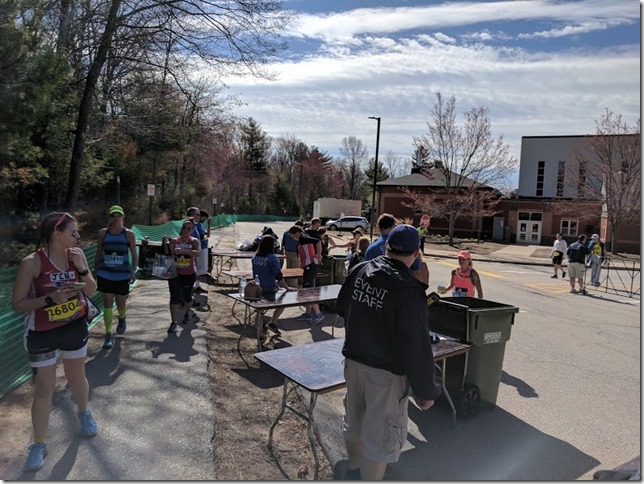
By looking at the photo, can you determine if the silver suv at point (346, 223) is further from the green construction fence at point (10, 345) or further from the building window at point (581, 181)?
the green construction fence at point (10, 345)

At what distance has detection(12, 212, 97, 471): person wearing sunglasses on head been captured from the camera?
11.2 feet

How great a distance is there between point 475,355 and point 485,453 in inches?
38.9

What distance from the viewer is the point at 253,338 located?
24.5 ft

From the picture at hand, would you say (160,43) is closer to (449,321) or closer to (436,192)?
(449,321)

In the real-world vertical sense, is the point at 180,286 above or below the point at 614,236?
below

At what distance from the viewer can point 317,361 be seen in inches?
168

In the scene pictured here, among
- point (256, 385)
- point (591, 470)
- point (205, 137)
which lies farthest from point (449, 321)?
point (205, 137)

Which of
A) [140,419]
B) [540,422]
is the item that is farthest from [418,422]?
[140,419]

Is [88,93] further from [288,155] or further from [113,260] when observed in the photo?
[288,155]

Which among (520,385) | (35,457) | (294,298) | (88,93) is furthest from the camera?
(88,93)

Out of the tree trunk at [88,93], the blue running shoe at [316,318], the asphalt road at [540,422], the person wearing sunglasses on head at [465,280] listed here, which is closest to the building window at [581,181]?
the asphalt road at [540,422]

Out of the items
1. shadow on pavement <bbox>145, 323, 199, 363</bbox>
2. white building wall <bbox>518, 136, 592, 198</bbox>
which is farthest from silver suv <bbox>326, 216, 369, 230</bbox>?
shadow on pavement <bbox>145, 323, 199, 363</bbox>

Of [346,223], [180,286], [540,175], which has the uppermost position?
[540,175]

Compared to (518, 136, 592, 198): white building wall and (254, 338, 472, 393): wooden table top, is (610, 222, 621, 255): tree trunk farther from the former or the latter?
(254, 338, 472, 393): wooden table top
